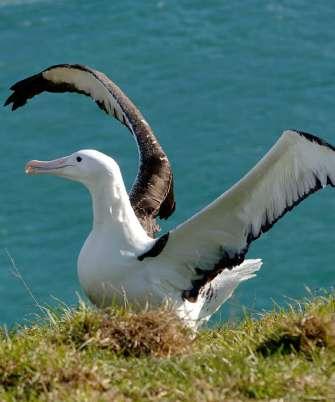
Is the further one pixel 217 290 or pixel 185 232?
pixel 217 290

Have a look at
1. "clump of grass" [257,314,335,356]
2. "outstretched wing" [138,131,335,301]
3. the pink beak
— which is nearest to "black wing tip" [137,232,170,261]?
"outstretched wing" [138,131,335,301]

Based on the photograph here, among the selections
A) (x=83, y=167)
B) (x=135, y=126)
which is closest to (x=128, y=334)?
(x=83, y=167)

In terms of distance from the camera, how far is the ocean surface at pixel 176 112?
17250 mm

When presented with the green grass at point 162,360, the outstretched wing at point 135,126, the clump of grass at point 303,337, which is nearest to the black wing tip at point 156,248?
the outstretched wing at point 135,126

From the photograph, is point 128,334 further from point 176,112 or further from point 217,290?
point 176,112

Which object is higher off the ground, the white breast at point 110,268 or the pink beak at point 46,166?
the pink beak at point 46,166

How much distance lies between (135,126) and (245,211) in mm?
2055

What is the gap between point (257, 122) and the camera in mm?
20859

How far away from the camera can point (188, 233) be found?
8.56m

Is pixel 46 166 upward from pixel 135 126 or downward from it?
upward

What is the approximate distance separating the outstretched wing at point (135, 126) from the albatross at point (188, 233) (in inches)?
29.8

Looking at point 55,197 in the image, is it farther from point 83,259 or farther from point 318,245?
point 83,259

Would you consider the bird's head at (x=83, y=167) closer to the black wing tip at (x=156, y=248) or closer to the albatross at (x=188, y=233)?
the albatross at (x=188, y=233)

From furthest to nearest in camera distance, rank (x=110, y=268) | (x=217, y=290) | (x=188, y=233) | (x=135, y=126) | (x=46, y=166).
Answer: (x=135, y=126) → (x=217, y=290) → (x=46, y=166) → (x=188, y=233) → (x=110, y=268)
